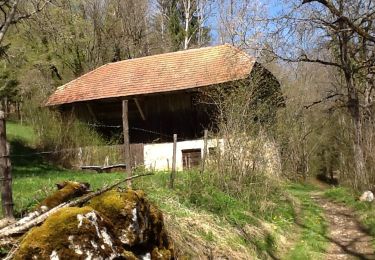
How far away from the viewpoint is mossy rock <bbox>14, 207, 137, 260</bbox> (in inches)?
169

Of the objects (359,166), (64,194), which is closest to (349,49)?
(359,166)

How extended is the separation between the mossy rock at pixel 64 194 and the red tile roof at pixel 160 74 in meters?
16.1

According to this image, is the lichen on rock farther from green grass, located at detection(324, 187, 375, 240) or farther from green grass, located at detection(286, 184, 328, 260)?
green grass, located at detection(324, 187, 375, 240)

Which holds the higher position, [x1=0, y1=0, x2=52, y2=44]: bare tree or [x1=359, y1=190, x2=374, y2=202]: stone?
[x1=0, y1=0, x2=52, y2=44]: bare tree

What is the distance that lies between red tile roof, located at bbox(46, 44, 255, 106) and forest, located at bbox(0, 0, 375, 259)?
1.33 m

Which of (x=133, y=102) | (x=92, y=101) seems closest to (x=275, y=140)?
(x=133, y=102)

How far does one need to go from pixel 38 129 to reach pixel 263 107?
14.5m

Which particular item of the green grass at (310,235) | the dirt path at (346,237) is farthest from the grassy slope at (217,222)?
the dirt path at (346,237)

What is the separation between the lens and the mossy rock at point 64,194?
220 inches

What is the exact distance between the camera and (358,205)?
14297 mm

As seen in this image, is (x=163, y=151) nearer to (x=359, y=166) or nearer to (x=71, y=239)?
(x=359, y=166)

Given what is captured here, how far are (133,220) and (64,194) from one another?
3.43 ft

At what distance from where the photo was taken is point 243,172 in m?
12.2

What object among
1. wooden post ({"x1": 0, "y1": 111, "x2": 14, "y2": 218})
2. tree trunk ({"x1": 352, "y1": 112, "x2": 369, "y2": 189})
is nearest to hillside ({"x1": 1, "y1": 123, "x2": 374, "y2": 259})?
wooden post ({"x1": 0, "y1": 111, "x2": 14, "y2": 218})
